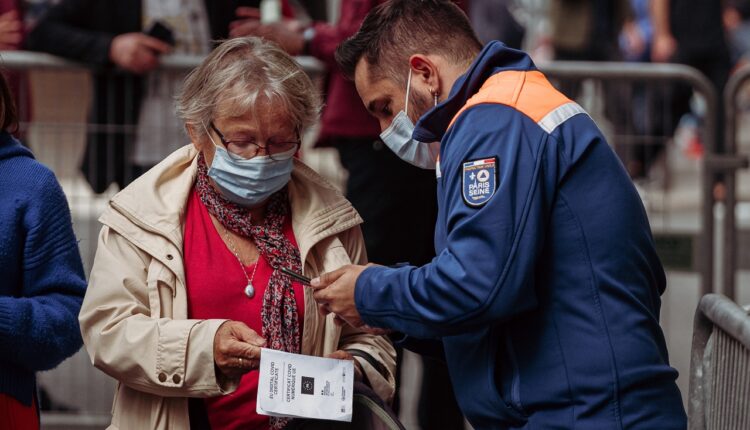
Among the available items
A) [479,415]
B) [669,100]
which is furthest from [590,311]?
[669,100]

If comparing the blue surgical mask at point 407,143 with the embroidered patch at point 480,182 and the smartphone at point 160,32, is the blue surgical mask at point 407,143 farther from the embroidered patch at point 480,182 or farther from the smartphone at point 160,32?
the smartphone at point 160,32

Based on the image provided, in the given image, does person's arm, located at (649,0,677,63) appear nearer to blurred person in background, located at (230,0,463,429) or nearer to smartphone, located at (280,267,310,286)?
blurred person in background, located at (230,0,463,429)

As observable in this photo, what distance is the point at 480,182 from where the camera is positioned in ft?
9.23

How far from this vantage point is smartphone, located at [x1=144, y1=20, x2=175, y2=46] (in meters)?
5.71

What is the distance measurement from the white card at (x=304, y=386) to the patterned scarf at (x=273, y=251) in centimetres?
18

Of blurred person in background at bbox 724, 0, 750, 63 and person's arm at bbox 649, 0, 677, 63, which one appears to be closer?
person's arm at bbox 649, 0, 677, 63

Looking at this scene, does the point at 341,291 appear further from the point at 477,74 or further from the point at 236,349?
the point at 477,74

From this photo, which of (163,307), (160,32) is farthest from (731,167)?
(163,307)

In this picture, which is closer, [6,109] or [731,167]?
[6,109]

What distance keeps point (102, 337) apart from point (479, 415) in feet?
3.02

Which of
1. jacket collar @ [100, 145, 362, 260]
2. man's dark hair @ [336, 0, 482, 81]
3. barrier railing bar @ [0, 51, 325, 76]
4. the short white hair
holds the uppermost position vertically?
man's dark hair @ [336, 0, 482, 81]

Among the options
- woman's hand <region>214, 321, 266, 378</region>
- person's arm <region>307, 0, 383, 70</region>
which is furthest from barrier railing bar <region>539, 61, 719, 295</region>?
woman's hand <region>214, 321, 266, 378</region>

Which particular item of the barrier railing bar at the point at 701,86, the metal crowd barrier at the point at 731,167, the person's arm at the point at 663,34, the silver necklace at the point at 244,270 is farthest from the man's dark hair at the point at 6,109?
the person's arm at the point at 663,34

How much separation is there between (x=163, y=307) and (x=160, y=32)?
103 inches
